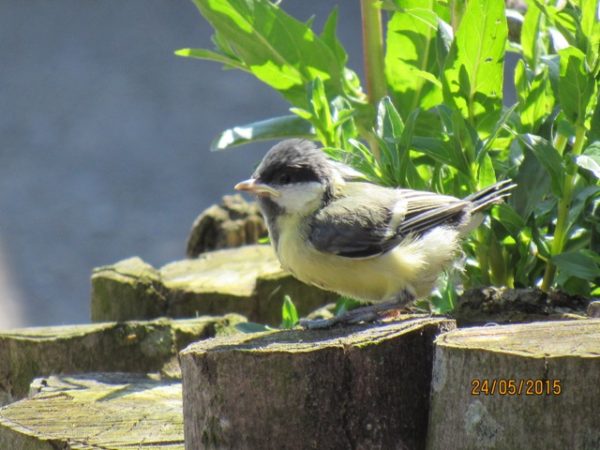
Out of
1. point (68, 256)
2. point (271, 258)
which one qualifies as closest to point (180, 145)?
point (68, 256)

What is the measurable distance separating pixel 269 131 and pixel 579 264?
1.27 metres

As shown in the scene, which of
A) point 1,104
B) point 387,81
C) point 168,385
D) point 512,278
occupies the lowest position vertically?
point 168,385

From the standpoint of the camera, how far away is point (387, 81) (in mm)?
3963

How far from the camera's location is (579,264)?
10.8 feet

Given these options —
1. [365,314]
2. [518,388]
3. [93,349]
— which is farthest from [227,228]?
[518,388]

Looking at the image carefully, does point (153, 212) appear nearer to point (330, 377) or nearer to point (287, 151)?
point (287, 151)

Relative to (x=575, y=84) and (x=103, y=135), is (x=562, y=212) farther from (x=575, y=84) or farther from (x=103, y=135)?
(x=103, y=135)

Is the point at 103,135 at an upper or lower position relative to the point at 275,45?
upper

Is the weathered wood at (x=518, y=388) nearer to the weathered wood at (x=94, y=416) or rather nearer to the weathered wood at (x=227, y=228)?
the weathered wood at (x=94, y=416)

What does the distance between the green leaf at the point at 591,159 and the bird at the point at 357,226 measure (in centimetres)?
27

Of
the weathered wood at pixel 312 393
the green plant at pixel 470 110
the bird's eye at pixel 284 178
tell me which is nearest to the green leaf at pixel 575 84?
the green plant at pixel 470 110

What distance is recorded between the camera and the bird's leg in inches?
118

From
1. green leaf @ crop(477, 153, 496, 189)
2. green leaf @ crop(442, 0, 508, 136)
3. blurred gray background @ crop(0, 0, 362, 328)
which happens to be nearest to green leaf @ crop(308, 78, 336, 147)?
green leaf @ crop(442, 0, 508, 136)

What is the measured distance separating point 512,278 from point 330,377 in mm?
Answer: 1215
